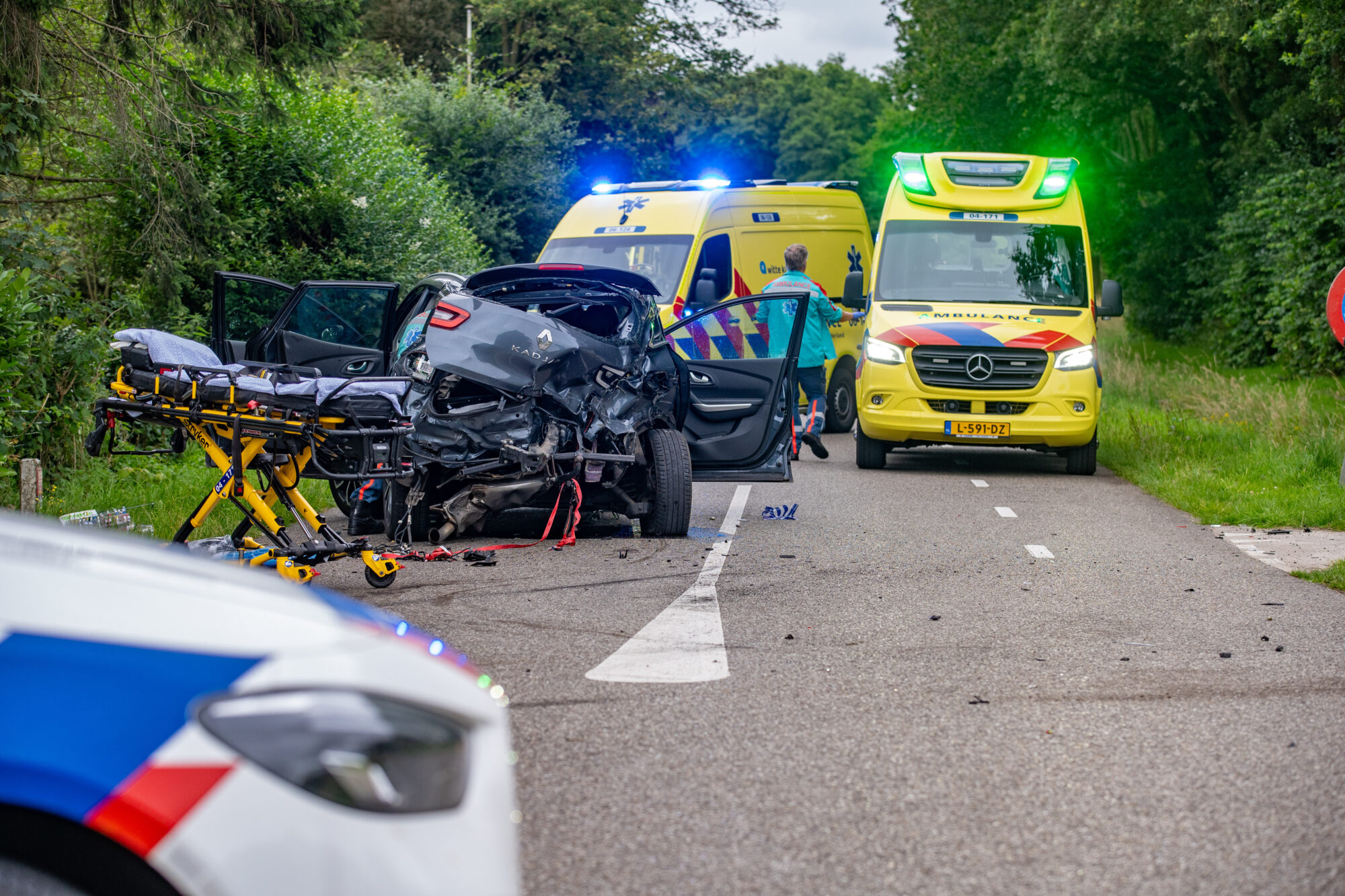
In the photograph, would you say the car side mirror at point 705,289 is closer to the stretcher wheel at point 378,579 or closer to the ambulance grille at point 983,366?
the ambulance grille at point 983,366

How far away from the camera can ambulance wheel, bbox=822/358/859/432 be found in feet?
57.1

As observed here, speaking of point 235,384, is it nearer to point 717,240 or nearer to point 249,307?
point 717,240

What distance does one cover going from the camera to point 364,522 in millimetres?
9414

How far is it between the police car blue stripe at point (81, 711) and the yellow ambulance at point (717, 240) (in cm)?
1201

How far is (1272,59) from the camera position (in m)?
25.9

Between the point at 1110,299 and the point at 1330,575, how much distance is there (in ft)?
19.6

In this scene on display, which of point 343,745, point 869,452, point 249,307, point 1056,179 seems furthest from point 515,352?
point 249,307

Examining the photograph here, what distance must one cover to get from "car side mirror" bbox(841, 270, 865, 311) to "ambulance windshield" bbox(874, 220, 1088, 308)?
393 mm

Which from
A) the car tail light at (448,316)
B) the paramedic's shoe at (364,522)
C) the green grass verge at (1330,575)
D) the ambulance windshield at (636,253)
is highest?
the ambulance windshield at (636,253)

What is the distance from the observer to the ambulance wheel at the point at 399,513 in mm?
8617

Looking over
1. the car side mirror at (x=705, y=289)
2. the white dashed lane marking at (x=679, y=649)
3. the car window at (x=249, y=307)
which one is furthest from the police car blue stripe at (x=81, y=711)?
the car window at (x=249, y=307)

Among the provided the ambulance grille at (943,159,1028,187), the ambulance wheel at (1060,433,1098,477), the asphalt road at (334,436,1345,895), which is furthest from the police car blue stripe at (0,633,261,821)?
the ambulance grille at (943,159,1028,187)

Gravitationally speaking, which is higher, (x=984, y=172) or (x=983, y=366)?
(x=984, y=172)

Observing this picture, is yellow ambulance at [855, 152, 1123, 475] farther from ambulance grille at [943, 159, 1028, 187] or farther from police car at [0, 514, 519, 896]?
police car at [0, 514, 519, 896]
